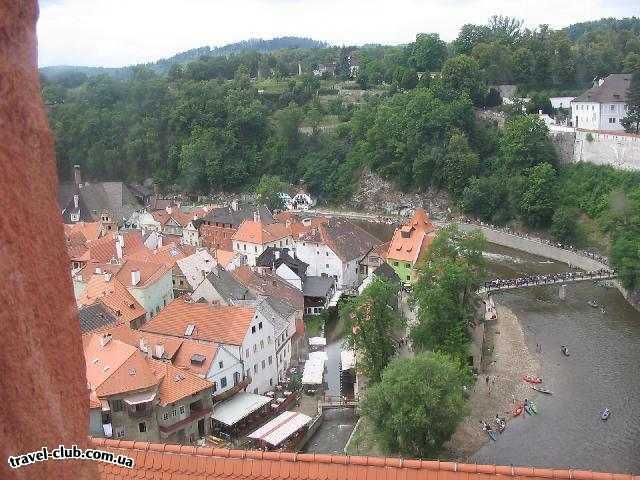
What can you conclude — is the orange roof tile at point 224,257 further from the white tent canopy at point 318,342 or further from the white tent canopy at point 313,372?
the white tent canopy at point 313,372

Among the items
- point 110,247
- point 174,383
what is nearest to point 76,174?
point 110,247

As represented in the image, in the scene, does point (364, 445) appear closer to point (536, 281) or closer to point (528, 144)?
point (536, 281)

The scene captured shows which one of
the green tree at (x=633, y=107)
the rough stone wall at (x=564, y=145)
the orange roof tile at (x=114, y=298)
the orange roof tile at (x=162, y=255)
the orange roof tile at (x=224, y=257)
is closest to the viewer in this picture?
the orange roof tile at (x=114, y=298)

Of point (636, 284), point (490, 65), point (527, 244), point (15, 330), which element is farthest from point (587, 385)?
point (490, 65)

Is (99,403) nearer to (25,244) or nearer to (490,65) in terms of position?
(25,244)

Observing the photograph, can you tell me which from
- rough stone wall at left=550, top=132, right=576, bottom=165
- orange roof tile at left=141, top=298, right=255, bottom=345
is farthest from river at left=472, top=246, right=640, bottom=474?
rough stone wall at left=550, top=132, right=576, bottom=165

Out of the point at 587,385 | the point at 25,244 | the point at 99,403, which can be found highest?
the point at 25,244

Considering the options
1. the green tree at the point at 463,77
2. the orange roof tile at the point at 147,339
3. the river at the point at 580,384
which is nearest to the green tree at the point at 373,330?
the river at the point at 580,384
